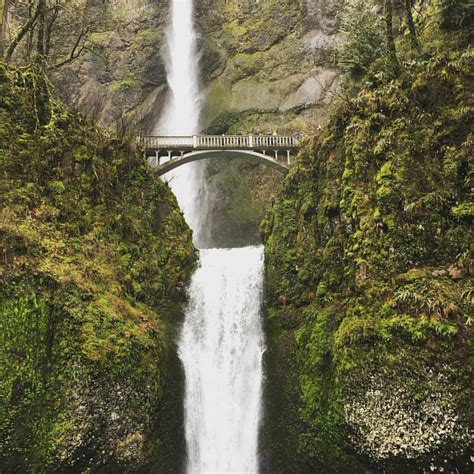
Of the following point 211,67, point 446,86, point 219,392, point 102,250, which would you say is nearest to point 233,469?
point 219,392

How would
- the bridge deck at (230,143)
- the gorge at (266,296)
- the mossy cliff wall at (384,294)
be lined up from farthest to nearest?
the bridge deck at (230,143) < the gorge at (266,296) < the mossy cliff wall at (384,294)

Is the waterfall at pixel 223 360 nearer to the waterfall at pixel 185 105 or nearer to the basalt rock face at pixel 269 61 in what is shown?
the waterfall at pixel 185 105

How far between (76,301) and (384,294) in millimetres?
7336

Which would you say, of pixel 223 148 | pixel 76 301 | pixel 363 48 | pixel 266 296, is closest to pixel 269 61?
pixel 223 148

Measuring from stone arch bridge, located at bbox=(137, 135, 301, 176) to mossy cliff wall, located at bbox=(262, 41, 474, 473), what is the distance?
8.50 m

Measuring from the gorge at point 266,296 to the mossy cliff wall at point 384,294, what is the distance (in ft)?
0.14

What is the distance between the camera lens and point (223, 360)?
1291cm

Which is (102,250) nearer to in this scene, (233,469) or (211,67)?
(233,469)

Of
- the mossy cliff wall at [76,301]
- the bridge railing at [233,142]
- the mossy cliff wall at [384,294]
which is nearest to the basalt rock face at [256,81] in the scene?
the bridge railing at [233,142]

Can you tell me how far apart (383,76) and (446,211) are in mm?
5264

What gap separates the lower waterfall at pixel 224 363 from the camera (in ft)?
37.4

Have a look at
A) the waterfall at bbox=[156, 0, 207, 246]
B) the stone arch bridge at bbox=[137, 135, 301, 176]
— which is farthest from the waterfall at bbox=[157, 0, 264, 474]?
the waterfall at bbox=[156, 0, 207, 246]

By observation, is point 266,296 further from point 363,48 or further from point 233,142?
point 233,142

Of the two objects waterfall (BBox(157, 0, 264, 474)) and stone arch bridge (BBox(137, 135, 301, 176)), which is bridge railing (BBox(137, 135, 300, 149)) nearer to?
stone arch bridge (BBox(137, 135, 301, 176))
